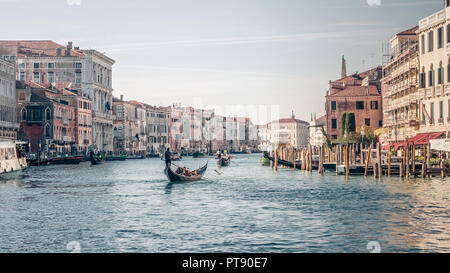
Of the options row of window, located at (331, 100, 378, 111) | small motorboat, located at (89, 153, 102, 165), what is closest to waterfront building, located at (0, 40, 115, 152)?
small motorboat, located at (89, 153, 102, 165)

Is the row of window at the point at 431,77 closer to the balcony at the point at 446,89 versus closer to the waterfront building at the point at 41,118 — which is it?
the balcony at the point at 446,89

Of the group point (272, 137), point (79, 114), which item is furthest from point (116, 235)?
point (272, 137)

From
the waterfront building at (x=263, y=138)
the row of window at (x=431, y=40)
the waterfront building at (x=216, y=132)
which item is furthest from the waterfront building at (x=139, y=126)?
the row of window at (x=431, y=40)

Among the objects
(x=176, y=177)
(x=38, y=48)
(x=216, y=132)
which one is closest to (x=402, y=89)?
(x=176, y=177)

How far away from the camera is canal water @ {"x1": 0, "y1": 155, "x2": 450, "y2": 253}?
12.0 m

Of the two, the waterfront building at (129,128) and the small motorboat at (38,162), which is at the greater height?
the waterfront building at (129,128)

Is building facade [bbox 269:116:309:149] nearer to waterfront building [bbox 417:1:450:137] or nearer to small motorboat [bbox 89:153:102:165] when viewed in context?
small motorboat [bbox 89:153:102:165]

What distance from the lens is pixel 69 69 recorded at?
87.4 meters

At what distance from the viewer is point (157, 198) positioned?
2347 centimetres

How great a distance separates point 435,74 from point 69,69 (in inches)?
2518

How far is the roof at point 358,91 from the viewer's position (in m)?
63.3

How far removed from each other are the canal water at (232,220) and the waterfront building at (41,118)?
1644 inches
